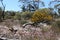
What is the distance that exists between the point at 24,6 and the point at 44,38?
165 ft

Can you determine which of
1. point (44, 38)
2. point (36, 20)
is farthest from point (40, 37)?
point (36, 20)

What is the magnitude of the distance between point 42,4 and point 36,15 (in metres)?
26.4

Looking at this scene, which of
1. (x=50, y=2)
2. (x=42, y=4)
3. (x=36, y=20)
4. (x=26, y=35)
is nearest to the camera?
(x=26, y=35)

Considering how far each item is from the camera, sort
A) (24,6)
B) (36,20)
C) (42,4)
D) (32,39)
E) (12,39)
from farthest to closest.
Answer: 1. (24,6)
2. (42,4)
3. (36,20)
4. (12,39)
5. (32,39)

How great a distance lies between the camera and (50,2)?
1901 inches

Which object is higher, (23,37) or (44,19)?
(23,37)

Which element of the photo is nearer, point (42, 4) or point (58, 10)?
point (58, 10)

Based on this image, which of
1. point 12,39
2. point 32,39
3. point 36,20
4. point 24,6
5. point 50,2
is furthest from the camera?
point 24,6

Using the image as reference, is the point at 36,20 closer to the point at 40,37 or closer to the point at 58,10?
the point at 40,37

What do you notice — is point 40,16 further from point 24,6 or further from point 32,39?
point 24,6

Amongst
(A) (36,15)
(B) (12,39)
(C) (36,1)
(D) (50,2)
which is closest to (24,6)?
(C) (36,1)

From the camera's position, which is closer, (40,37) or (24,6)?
(40,37)

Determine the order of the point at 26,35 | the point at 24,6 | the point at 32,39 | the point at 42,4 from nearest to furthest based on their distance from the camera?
the point at 32,39 → the point at 26,35 → the point at 42,4 → the point at 24,6

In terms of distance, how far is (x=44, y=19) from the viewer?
26031mm
